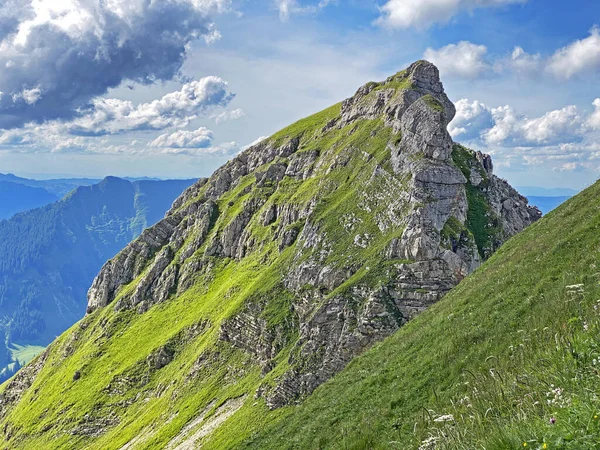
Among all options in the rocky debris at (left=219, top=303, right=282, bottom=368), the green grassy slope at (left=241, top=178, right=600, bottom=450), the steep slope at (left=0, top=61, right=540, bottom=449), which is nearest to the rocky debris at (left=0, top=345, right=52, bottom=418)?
the steep slope at (left=0, top=61, right=540, bottom=449)

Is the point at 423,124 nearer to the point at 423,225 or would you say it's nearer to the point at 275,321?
the point at 423,225

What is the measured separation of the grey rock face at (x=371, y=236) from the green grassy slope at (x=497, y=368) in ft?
85.2

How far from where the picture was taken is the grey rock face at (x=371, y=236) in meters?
74.5

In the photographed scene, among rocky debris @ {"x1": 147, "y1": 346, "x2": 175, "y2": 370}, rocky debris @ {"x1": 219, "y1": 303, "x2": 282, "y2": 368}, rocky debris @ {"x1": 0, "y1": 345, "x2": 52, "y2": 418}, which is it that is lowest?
rocky debris @ {"x1": 0, "y1": 345, "x2": 52, "y2": 418}

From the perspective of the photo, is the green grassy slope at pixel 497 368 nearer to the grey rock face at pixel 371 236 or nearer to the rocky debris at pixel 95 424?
the grey rock face at pixel 371 236

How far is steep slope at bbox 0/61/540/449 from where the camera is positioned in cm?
7706

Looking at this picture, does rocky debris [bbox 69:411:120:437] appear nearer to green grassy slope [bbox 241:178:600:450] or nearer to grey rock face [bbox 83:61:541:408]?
grey rock face [bbox 83:61:541:408]

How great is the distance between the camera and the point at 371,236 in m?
90.2

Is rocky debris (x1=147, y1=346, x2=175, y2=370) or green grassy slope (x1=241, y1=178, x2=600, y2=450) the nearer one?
green grassy slope (x1=241, y1=178, x2=600, y2=450)

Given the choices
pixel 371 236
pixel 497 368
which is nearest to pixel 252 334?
pixel 371 236

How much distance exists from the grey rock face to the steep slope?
34 centimetres

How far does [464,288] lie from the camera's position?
45719mm

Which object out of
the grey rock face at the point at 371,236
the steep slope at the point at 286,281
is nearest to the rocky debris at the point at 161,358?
the steep slope at the point at 286,281

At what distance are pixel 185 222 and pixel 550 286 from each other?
572 feet
